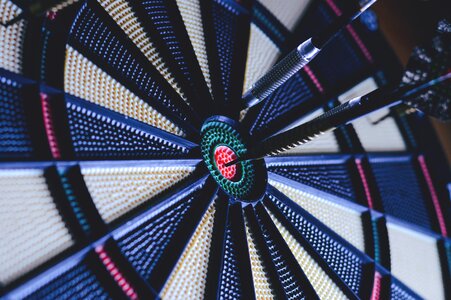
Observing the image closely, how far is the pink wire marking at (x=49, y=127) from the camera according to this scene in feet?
9.84

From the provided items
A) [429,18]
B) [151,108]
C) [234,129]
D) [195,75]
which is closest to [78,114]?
[151,108]

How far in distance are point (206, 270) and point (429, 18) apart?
4586 millimetres

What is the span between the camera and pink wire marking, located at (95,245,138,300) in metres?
3.00

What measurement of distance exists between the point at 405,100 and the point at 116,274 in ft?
6.95

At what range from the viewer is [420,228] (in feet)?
17.1

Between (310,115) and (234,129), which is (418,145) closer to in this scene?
(310,115)

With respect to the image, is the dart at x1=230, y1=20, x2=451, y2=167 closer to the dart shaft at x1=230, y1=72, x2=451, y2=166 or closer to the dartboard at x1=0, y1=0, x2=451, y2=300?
the dart shaft at x1=230, y1=72, x2=451, y2=166

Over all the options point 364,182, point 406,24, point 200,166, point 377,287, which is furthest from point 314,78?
point 377,287

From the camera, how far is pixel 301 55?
311cm

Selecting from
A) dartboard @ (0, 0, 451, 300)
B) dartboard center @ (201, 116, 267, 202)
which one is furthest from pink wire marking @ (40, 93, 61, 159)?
dartboard center @ (201, 116, 267, 202)

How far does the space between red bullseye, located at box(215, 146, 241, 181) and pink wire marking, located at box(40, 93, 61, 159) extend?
145 cm

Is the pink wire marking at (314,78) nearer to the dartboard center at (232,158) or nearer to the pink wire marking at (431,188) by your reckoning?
the dartboard center at (232,158)

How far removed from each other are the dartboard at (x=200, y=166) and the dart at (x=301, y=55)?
12.9 inches

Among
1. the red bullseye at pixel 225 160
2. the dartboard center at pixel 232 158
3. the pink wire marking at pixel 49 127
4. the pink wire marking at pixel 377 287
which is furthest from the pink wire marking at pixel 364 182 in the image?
the pink wire marking at pixel 49 127
